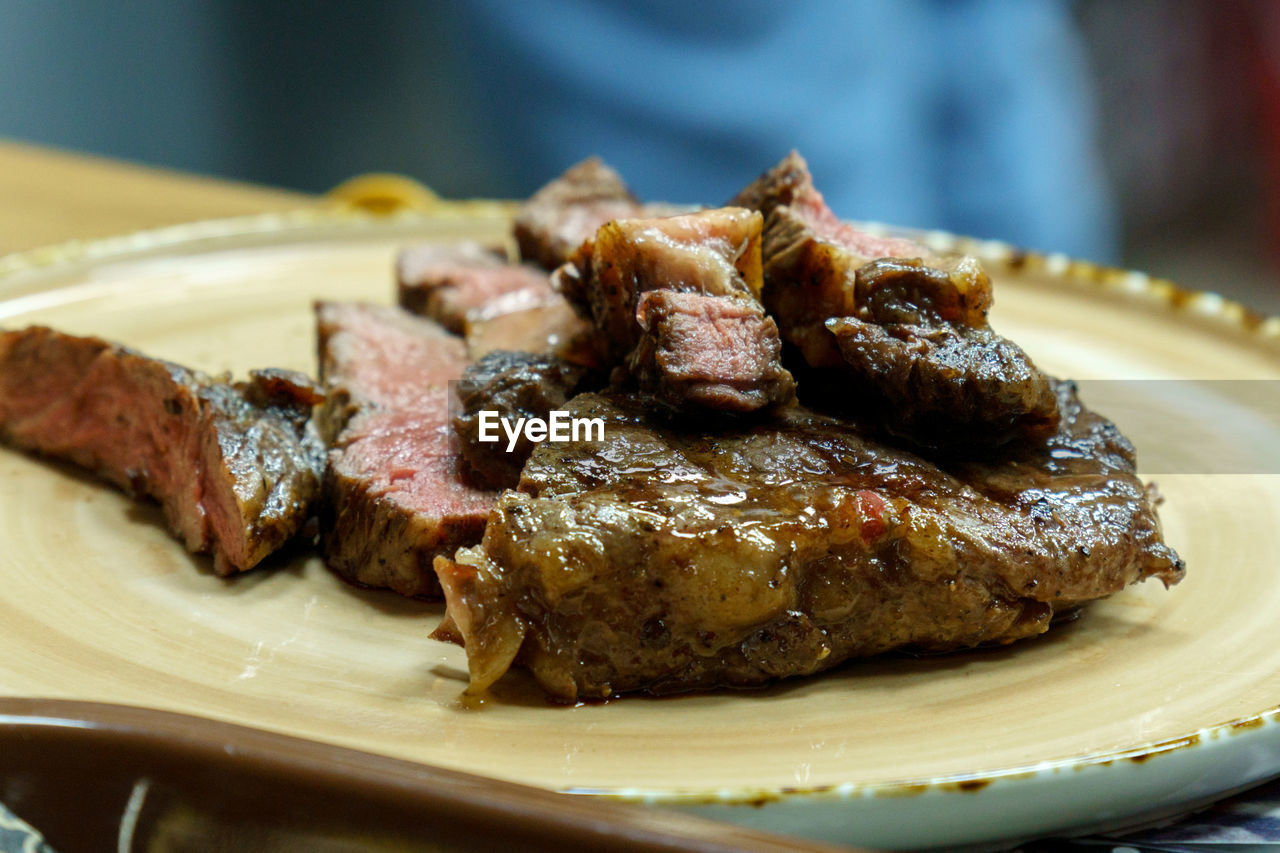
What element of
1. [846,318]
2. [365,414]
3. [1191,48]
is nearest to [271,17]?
[1191,48]

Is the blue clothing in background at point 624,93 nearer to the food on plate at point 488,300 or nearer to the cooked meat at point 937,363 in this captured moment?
the food on plate at point 488,300

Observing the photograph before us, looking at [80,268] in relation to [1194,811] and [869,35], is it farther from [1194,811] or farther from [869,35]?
[869,35]

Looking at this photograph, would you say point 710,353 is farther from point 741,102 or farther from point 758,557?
point 741,102

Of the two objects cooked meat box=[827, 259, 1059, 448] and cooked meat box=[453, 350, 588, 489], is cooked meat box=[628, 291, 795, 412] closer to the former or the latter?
cooked meat box=[827, 259, 1059, 448]

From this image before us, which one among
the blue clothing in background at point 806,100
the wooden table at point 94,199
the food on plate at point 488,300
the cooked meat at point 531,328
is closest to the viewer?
the cooked meat at point 531,328

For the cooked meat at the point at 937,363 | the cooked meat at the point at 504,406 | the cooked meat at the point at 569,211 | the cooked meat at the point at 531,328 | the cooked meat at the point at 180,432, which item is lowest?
the cooked meat at the point at 180,432

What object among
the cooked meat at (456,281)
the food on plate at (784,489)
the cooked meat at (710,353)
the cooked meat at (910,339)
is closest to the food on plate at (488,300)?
the cooked meat at (456,281)

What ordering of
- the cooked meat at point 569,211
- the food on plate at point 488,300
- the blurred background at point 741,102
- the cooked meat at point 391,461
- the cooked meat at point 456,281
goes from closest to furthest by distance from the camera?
the cooked meat at point 391,461 → the food on plate at point 488,300 → the cooked meat at point 456,281 → the cooked meat at point 569,211 → the blurred background at point 741,102

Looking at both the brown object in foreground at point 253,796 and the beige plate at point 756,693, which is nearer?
the brown object in foreground at point 253,796
